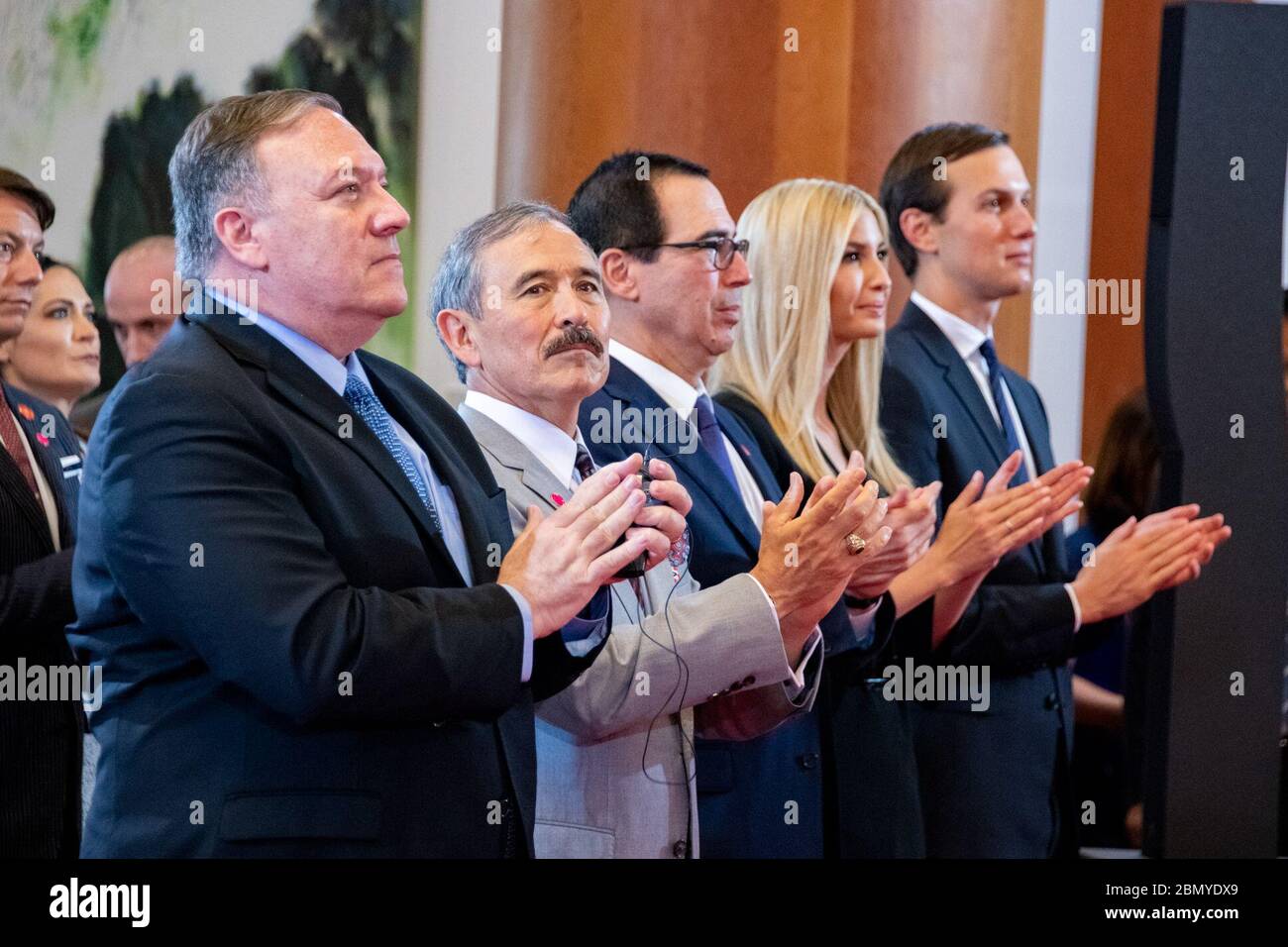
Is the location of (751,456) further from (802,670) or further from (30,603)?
(30,603)

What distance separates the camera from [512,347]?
249 cm

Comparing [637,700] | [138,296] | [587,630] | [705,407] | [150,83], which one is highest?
[150,83]

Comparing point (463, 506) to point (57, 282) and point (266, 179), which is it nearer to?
point (266, 179)

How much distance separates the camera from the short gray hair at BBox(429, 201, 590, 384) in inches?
99.9

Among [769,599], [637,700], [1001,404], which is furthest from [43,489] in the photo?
[1001,404]

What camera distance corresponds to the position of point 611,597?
8.02 ft

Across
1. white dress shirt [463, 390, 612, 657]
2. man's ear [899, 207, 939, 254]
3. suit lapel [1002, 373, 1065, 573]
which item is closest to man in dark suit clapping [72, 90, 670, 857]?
white dress shirt [463, 390, 612, 657]

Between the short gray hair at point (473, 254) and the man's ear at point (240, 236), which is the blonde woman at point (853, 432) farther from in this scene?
the man's ear at point (240, 236)

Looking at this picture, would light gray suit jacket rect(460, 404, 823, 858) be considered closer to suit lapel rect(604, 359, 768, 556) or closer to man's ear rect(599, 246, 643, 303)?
suit lapel rect(604, 359, 768, 556)

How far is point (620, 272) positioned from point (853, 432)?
56 centimetres

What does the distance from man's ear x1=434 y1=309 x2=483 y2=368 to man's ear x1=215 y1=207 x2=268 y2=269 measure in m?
0.51

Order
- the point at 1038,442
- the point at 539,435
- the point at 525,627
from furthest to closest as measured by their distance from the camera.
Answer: the point at 1038,442 < the point at 539,435 < the point at 525,627

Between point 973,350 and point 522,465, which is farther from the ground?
point 973,350

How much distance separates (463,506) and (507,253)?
0.55 metres
